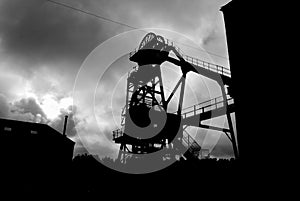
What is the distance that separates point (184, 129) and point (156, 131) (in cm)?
251

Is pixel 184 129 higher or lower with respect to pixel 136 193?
higher

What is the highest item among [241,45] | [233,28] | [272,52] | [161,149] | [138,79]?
[138,79]

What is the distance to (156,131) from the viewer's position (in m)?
16.9

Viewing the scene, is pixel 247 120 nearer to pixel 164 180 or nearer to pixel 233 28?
pixel 233 28

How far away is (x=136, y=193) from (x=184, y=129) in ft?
25.3

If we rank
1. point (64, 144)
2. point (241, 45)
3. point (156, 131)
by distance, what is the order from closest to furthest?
1. point (241, 45)
2. point (156, 131)
3. point (64, 144)

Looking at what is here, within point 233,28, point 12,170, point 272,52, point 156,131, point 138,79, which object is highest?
point 138,79

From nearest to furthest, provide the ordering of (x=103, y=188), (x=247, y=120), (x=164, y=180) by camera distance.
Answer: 1. (x=247, y=120)
2. (x=164, y=180)
3. (x=103, y=188)

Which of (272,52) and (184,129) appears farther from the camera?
(184,129)

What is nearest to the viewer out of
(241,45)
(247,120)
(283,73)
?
(283,73)

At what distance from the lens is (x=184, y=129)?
1755cm

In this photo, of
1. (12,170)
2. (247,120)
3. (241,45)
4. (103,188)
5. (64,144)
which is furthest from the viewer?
(64,144)

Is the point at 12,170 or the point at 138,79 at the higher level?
Result: the point at 138,79

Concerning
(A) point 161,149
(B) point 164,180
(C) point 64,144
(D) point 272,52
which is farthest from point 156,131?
(D) point 272,52
